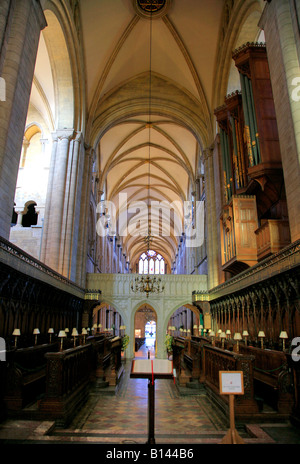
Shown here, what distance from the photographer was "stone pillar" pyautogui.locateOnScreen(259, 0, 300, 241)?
7.02 m

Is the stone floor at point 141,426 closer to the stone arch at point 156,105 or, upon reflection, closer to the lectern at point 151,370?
the lectern at point 151,370

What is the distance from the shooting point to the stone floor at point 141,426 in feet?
13.4

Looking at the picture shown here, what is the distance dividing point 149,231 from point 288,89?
10.6 m

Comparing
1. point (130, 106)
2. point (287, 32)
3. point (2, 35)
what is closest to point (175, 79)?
point (130, 106)

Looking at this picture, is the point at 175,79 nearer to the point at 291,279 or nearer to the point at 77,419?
the point at 291,279

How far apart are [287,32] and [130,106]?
1311 centimetres

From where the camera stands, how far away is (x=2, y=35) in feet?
22.6

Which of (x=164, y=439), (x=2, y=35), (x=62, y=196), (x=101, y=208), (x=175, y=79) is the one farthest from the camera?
(x=101, y=208)

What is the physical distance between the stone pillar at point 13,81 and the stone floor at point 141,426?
13.5 ft

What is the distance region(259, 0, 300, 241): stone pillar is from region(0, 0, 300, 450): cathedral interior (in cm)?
4

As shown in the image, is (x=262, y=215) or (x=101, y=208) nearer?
(x=262, y=215)

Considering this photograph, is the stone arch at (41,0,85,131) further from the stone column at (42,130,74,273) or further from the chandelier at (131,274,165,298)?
the chandelier at (131,274,165,298)

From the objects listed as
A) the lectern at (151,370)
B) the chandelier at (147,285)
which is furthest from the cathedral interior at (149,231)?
the chandelier at (147,285)
